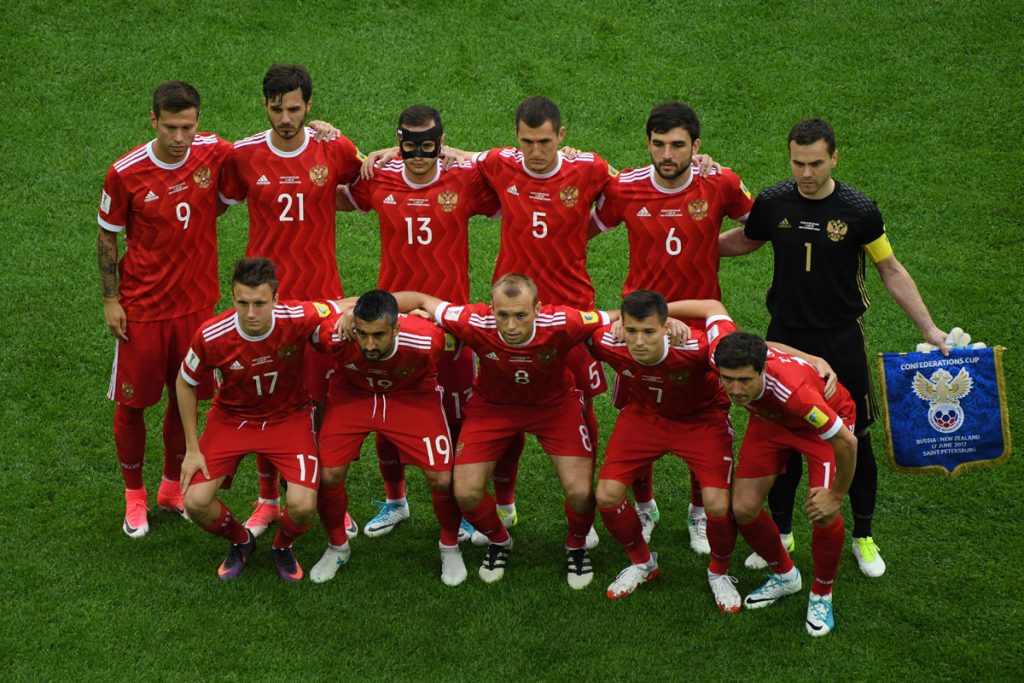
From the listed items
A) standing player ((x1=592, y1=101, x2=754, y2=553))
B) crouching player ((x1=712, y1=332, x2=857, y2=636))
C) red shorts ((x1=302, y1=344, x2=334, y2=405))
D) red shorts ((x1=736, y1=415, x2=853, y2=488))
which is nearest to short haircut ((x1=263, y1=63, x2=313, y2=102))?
red shorts ((x1=302, y1=344, x2=334, y2=405))

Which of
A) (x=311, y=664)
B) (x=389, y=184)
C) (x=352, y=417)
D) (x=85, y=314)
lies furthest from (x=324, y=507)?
(x=85, y=314)

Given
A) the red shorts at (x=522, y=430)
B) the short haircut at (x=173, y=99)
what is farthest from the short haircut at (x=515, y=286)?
the short haircut at (x=173, y=99)

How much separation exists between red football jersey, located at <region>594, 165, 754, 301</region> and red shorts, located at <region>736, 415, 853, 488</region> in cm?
101

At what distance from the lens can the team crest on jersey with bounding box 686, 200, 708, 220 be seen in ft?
25.5

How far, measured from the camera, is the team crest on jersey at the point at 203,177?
314 inches

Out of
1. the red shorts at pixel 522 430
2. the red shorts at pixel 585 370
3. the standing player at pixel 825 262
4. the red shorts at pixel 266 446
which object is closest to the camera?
the standing player at pixel 825 262

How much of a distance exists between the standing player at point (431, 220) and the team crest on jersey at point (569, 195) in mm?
492

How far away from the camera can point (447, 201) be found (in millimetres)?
7961

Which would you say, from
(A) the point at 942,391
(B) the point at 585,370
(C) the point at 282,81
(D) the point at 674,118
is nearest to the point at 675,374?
(B) the point at 585,370

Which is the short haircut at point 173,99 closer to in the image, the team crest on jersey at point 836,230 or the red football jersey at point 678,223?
the red football jersey at point 678,223

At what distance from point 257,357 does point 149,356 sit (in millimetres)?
1005

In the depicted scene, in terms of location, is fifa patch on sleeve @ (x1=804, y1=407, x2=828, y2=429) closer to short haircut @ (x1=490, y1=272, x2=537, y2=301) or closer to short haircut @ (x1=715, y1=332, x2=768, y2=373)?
short haircut @ (x1=715, y1=332, x2=768, y2=373)

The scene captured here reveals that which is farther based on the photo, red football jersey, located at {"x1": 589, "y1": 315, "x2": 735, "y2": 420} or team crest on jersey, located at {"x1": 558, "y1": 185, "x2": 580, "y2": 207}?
team crest on jersey, located at {"x1": 558, "y1": 185, "x2": 580, "y2": 207}

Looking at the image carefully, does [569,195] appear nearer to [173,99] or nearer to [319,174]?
[319,174]
